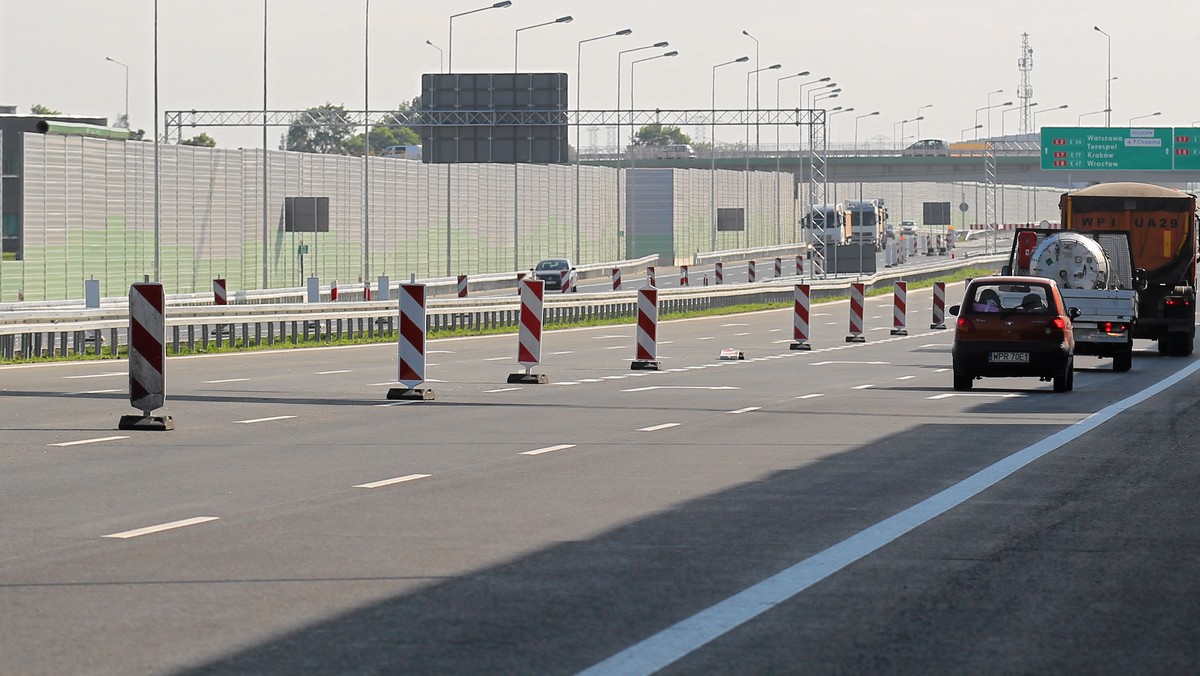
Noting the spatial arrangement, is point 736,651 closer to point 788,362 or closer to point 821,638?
point 821,638

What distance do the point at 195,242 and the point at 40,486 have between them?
54.7 m

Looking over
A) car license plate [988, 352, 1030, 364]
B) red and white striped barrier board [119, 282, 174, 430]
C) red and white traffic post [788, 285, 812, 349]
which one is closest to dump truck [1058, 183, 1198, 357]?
red and white traffic post [788, 285, 812, 349]

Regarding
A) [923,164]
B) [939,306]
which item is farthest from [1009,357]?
[923,164]

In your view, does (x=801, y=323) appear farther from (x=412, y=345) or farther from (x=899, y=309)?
(x=412, y=345)

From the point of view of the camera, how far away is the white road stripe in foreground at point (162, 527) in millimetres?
10406

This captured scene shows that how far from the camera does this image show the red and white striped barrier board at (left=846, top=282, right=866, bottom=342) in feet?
138

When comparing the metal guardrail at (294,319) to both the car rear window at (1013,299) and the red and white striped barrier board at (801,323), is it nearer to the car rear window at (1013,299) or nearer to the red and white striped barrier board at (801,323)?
the red and white striped barrier board at (801,323)

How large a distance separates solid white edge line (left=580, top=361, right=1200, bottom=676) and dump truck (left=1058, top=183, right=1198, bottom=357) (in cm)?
2264

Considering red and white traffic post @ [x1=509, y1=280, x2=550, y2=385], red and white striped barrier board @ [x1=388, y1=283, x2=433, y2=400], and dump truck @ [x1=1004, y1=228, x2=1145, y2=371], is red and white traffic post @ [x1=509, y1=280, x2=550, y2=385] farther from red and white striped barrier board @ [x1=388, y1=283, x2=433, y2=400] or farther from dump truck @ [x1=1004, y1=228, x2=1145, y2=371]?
dump truck @ [x1=1004, y1=228, x2=1145, y2=371]

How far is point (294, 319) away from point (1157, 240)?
1687 cm

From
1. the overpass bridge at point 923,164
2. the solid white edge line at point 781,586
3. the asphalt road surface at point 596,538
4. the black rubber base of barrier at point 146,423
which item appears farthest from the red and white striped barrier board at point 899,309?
the overpass bridge at point 923,164

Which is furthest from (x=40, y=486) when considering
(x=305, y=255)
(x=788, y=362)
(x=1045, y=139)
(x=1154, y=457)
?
(x=1045, y=139)

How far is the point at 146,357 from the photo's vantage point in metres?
17.8

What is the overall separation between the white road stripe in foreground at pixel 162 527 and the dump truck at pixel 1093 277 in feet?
69.1
